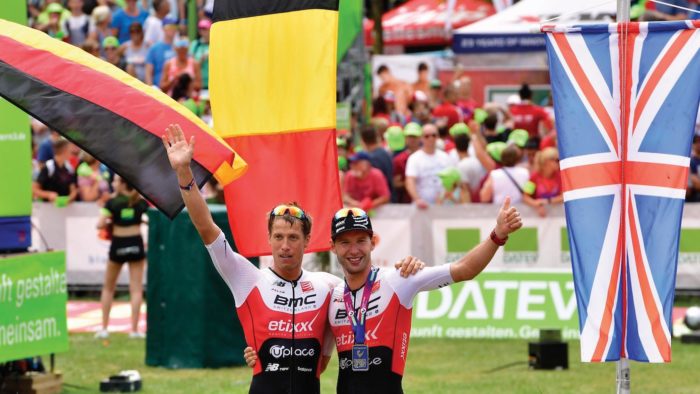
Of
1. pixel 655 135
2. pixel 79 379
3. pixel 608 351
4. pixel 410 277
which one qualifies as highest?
pixel 655 135

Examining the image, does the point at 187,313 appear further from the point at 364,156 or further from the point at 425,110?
the point at 425,110

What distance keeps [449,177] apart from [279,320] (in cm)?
1020

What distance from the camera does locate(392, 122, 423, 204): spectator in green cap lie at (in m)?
18.4

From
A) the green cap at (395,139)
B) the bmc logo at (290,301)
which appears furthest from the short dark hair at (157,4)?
the bmc logo at (290,301)

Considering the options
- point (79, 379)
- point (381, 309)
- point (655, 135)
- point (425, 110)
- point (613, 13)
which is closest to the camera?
point (381, 309)

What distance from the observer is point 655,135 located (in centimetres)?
819

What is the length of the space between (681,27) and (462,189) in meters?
9.51

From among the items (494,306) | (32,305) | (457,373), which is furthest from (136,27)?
(32,305)

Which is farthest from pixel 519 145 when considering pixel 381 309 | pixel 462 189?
pixel 381 309

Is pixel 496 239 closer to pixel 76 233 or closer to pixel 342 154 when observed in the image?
pixel 342 154

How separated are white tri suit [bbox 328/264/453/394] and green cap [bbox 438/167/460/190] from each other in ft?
33.0

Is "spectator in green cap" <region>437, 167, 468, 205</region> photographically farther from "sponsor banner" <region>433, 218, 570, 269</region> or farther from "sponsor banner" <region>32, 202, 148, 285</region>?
"sponsor banner" <region>32, 202, 148, 285</region>

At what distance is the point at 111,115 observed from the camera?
808 centimetres

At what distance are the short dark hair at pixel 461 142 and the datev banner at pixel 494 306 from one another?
3432 mm
